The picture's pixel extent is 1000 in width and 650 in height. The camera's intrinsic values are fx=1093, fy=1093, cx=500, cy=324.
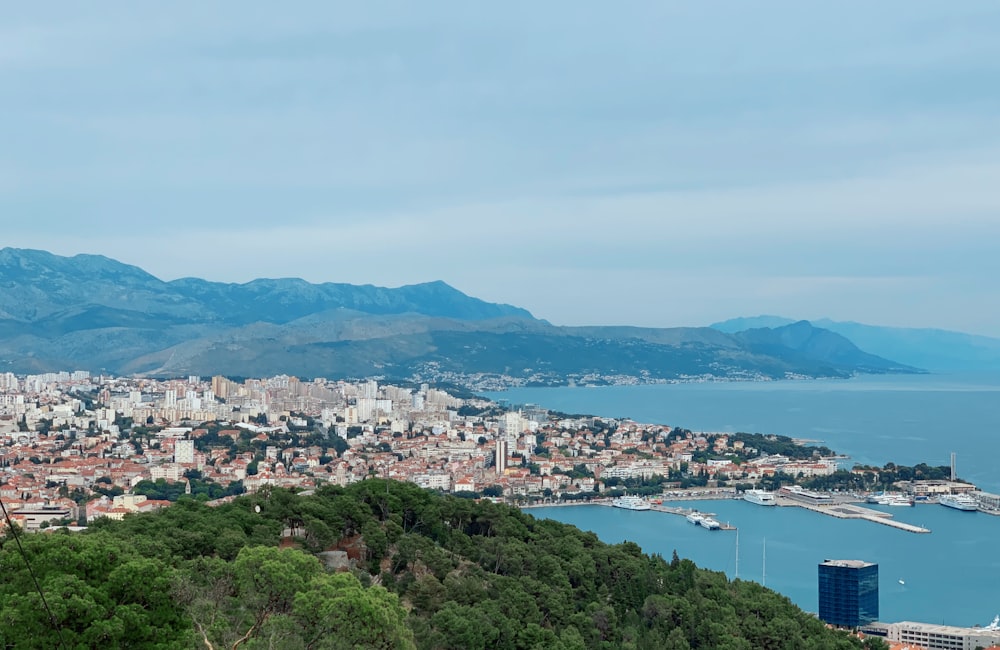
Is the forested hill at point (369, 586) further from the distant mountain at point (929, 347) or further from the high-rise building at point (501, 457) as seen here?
the distant mountain at point (929, 347)

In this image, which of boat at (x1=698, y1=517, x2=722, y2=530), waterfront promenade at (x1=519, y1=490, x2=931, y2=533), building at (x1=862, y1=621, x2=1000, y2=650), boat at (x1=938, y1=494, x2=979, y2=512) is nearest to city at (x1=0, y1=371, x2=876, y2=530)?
waterfront promenade at (x1=519, y1=490, x2=931, y2=533)

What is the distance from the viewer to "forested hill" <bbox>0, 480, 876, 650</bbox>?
3941 millimetres

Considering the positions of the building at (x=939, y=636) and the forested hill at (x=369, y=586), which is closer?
the forested hill at (x=369, y=586)

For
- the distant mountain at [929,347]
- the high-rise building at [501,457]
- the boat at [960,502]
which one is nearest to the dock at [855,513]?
the boat at [960,502]

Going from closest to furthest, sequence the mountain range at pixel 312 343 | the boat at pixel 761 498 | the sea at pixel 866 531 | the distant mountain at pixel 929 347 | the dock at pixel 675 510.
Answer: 1. the sea at pixel 866 531
2. the dock at pixel 675 510
3. the boat at pixel 761 498
4. the mountain range at pixel 312 343
5. the distant mountain at pixel 929 347

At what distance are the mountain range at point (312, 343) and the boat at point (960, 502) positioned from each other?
115ft

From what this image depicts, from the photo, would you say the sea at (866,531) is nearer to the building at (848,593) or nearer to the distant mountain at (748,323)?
the building at (848,593)

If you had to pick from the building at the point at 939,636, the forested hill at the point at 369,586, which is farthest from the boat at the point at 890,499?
the forested hill at the point at 369,586

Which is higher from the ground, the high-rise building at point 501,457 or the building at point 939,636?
the high-rise building at point 501,457

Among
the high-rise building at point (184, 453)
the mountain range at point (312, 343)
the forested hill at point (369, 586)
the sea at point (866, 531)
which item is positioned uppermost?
the mountain range at point (312, 343)

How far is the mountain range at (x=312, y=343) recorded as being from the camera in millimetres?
56750

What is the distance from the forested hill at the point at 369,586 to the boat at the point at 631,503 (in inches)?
435

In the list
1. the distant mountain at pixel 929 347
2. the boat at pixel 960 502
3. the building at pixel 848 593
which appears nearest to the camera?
the building at pixel 848 593

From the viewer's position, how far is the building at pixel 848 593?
1236cm
